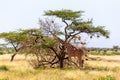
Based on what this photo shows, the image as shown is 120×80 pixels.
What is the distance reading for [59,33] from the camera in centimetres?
2727

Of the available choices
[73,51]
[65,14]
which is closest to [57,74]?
[73,51]

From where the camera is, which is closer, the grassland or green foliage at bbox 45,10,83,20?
the grassland

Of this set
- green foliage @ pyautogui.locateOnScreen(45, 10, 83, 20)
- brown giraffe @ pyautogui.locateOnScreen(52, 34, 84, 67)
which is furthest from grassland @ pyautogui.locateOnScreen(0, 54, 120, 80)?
green foliage @ pyautogui.locateOnScreen(45, 10, 83, 20)

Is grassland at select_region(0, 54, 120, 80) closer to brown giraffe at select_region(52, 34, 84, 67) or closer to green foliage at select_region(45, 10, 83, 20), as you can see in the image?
brown giraffe at select_region(52, 34, 84, 67)

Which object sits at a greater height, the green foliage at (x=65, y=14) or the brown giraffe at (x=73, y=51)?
the green foliage at (x=65, y=14)

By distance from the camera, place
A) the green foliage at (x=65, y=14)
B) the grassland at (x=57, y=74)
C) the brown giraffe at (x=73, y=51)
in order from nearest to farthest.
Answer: the grassland at (x=57, y=74), the brown giraffe at (x=73, y=51), the green foliage at (x=65, y=14)

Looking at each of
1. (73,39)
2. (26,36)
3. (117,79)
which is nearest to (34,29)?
(26,36)

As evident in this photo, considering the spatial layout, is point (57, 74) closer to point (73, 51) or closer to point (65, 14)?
point (73, 51)

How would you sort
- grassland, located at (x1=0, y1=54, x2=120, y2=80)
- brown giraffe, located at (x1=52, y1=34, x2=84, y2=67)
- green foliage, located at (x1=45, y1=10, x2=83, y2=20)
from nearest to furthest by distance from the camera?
grassland, located at (x1=0, y1=54, x2=120, y2=80)
brown giraffe, located at (x1=52, y1=34, x2=84, y2=67)
green foliage, located at (x1=45, y1=10, x2=83, y2=20)

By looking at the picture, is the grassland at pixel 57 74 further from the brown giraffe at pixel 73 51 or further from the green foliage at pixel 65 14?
the green foliage at pixel 65 14

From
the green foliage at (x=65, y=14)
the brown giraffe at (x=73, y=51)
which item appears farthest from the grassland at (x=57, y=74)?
the green foliage at (x=65, y=14)

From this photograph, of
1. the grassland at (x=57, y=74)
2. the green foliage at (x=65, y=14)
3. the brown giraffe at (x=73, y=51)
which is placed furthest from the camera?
the green foliage at (x=65, y=14)

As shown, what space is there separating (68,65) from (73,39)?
189cm

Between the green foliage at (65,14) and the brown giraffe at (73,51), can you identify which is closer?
the brown giraffe at (73,51)
